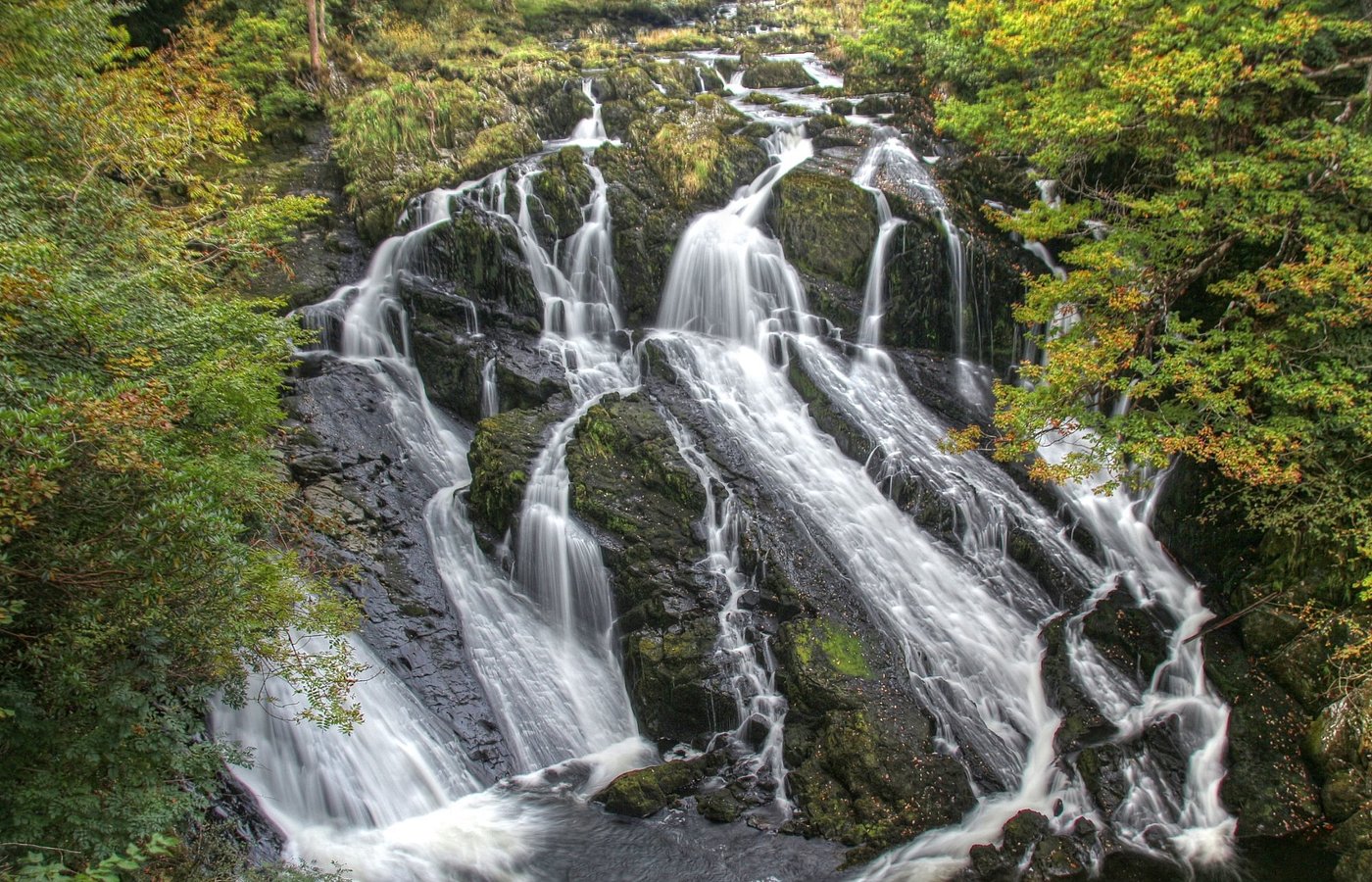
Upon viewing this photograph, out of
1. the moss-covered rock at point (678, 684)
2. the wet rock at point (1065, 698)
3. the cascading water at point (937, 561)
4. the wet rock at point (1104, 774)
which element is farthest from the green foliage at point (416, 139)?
the wet rock at point (1104, 774)

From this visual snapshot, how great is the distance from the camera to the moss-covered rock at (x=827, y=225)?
15.5 m

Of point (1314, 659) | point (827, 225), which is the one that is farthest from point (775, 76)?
point (1314, 659)

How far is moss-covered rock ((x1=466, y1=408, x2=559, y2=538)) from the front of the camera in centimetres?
1167

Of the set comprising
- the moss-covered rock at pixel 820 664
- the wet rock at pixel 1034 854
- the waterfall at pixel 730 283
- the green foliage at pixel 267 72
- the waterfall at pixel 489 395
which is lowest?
the wet rock at pixel 1034 854

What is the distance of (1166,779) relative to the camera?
9.15m

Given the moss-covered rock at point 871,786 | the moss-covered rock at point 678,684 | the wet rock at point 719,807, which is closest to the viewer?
the moss-covered rock at point 871,786

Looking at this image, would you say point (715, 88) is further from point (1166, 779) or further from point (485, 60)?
point (1166, 779)

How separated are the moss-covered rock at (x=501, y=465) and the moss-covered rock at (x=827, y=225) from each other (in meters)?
6.82

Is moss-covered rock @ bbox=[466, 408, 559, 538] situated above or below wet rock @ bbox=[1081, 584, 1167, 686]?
above

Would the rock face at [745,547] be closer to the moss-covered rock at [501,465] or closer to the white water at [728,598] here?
the moss-covered rock at [501,465]

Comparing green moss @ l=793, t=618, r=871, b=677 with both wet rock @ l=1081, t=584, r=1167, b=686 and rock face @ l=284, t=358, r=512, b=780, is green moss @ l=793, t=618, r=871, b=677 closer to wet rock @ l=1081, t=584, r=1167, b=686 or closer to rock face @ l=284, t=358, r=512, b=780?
wet rock @ l=1081, t=584, r=1167, b=686

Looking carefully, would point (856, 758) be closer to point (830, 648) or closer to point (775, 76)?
point (830, 648)

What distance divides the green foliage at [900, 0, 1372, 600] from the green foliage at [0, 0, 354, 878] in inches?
383

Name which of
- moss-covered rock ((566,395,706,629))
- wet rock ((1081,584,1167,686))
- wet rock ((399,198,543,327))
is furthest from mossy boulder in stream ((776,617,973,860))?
wet rock ((399,198,543,327))
